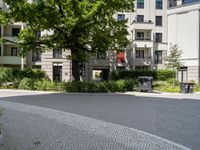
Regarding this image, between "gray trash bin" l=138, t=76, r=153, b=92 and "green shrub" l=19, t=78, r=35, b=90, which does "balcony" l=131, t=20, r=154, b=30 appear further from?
"green shrub" l=19, t=78, r=35, b=90

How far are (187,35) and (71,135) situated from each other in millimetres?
32640

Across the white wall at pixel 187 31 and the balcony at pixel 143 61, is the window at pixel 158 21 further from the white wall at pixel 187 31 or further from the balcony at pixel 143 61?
the balcony at pixel 143 61

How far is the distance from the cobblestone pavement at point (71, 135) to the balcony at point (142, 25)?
109 ft

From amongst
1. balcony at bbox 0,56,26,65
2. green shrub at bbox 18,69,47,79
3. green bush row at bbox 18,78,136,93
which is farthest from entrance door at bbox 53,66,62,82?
green bush row at bbox 18,78,136,93

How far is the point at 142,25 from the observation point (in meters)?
41.1

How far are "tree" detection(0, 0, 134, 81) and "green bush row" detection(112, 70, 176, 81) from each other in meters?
14.2

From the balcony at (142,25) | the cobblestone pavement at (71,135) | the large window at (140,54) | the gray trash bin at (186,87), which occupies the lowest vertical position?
the cobblestone pavement at (71,135)

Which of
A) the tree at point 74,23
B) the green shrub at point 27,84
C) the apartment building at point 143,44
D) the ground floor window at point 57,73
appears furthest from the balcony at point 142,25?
the green shrub at point 27,84

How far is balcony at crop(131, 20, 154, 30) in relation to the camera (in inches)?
1607

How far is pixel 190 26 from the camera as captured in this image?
36031 mm

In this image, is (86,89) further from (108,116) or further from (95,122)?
(95,122)

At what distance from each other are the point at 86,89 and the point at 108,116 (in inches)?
394

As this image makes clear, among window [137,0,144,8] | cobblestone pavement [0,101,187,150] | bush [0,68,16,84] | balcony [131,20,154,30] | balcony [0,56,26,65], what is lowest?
cobblestone pavement [0,101,187,150]

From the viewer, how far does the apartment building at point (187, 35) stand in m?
35.3
